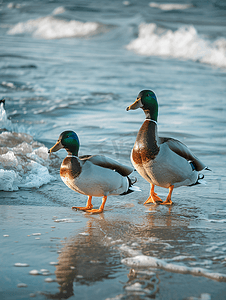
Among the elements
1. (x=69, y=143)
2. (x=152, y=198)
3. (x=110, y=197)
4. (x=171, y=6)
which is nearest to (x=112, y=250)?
(x=69, y=143)

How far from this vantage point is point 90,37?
26875 mm

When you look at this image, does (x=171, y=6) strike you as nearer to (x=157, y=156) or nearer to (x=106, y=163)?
(x=157, y=156)

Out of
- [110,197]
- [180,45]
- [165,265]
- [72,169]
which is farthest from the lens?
[180,45]

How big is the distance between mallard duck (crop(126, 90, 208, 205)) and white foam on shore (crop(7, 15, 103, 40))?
24.6 m

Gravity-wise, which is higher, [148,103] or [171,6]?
[171,6]

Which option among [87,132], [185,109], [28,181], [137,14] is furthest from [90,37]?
[28,181]

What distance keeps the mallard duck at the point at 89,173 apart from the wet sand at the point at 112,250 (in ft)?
0.79

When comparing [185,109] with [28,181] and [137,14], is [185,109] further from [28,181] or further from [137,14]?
[137,14]

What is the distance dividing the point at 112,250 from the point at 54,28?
3036cm

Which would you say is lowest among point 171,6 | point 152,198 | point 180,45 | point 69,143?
point 152,198

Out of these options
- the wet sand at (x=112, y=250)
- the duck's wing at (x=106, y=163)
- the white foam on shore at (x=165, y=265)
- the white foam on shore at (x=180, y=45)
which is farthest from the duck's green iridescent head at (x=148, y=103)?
the white foam on shore at (x=180, y=45)

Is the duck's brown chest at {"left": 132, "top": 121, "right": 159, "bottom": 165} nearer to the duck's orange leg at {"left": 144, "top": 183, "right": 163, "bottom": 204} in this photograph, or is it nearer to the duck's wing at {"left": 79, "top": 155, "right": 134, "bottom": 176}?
the duck's wing at {"left": 79, "top": 155, "right": 134, "bottom": 176}

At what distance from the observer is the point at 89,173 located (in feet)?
12.1

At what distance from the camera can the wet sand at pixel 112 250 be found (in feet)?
7.92
